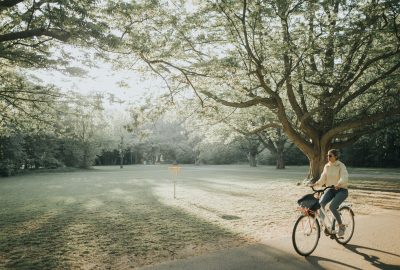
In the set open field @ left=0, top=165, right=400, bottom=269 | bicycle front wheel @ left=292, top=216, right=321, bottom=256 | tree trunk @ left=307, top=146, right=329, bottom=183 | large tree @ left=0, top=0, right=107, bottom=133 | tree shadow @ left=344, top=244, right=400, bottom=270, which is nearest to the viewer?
tree shadow @ left=344, top=244, right=400, bottom=270

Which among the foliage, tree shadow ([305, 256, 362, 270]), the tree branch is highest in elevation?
the tree branch

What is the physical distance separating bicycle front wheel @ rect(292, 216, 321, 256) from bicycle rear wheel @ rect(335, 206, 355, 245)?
2.88 feet

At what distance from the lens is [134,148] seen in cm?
6725

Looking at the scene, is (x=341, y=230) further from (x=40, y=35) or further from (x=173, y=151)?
(x=173, y=151)

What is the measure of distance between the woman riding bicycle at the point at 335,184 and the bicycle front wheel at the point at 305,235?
714 mm

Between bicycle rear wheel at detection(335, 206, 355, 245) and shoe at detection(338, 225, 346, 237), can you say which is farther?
bicycle rear wheel at detection(335, 206, 355, 245)

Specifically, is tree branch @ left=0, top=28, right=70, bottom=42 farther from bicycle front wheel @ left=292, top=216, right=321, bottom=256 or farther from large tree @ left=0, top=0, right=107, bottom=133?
bicycle front wheel @ left=292, top=216, right=321, bottom=256

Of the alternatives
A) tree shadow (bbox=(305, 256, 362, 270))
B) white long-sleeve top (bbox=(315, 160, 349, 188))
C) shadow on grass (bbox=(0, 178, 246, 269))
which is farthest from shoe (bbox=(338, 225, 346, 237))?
shadow on grass (bbox=(0, 178, 246, 269))

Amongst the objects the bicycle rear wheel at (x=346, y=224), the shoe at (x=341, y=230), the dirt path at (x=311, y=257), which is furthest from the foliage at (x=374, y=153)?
the shoe at (x=341, y=230)

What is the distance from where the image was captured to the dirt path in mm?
5504

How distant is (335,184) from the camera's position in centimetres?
691

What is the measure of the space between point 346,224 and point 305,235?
1.38 metres

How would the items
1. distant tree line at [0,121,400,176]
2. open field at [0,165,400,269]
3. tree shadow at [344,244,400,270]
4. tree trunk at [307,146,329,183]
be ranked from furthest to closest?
distant tree line at [0,121,400,176], tree trunk at [307,146,329,183], open field at [0,165,400,269], tree shadow at [344,244,400,270]

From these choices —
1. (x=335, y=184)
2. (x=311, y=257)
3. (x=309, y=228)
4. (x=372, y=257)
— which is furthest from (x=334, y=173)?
(x=311, y=257)
